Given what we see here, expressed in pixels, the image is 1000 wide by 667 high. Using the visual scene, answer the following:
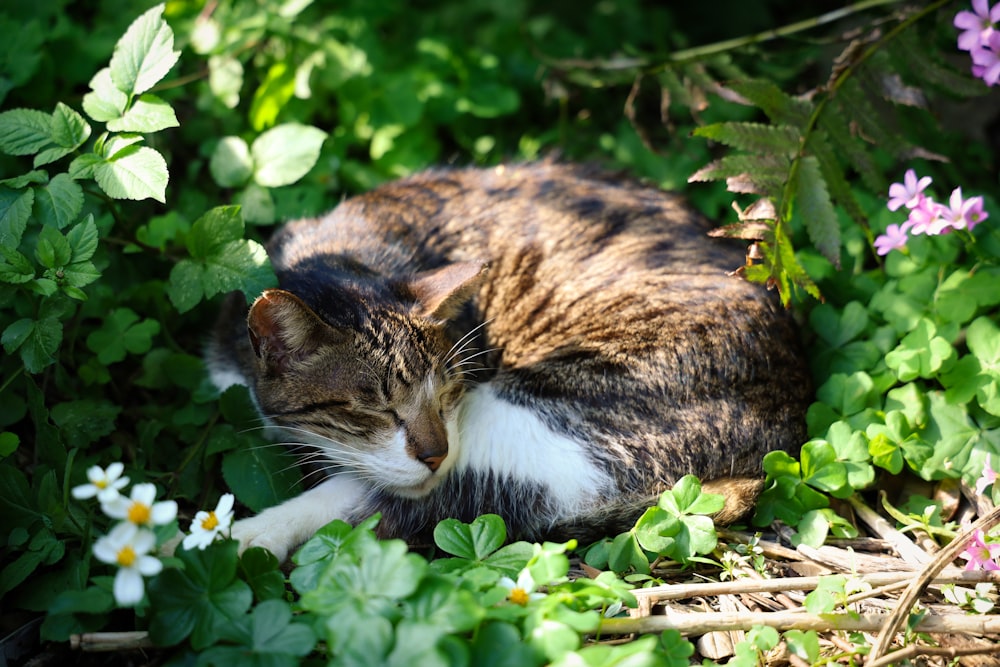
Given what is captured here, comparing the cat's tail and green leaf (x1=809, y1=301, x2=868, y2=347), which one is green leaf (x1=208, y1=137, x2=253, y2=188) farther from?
green leaf (x1=809, y1=301, x2=868, y2=347)

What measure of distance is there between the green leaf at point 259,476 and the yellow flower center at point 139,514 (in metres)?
0.78

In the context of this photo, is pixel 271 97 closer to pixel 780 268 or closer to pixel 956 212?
pixel 780 268

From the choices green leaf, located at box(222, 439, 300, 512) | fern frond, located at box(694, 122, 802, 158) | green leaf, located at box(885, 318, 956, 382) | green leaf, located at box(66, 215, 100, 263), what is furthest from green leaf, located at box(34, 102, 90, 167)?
green leaf, located at box(885, 318, 956, 382)

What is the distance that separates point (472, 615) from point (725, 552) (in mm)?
1016

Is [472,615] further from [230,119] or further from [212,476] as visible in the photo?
[230,119]

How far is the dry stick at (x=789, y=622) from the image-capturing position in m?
2.01

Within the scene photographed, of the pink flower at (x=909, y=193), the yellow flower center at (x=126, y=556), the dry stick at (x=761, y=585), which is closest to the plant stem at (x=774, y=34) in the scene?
the pink flower at (x=909, y=193)

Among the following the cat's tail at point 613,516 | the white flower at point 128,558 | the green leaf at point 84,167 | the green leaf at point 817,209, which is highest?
the green leaf at point 84,167

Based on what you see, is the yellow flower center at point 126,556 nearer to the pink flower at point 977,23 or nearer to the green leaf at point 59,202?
the green leaf at point 59,202

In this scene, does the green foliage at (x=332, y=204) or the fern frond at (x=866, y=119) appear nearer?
the green foliage at (x=332, y=204)

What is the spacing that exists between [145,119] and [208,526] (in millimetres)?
1202

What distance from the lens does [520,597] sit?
185 centimetres

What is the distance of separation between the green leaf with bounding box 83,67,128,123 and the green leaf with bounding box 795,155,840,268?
2076 mm

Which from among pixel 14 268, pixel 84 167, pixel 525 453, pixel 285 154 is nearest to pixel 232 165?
pixel 285 154
